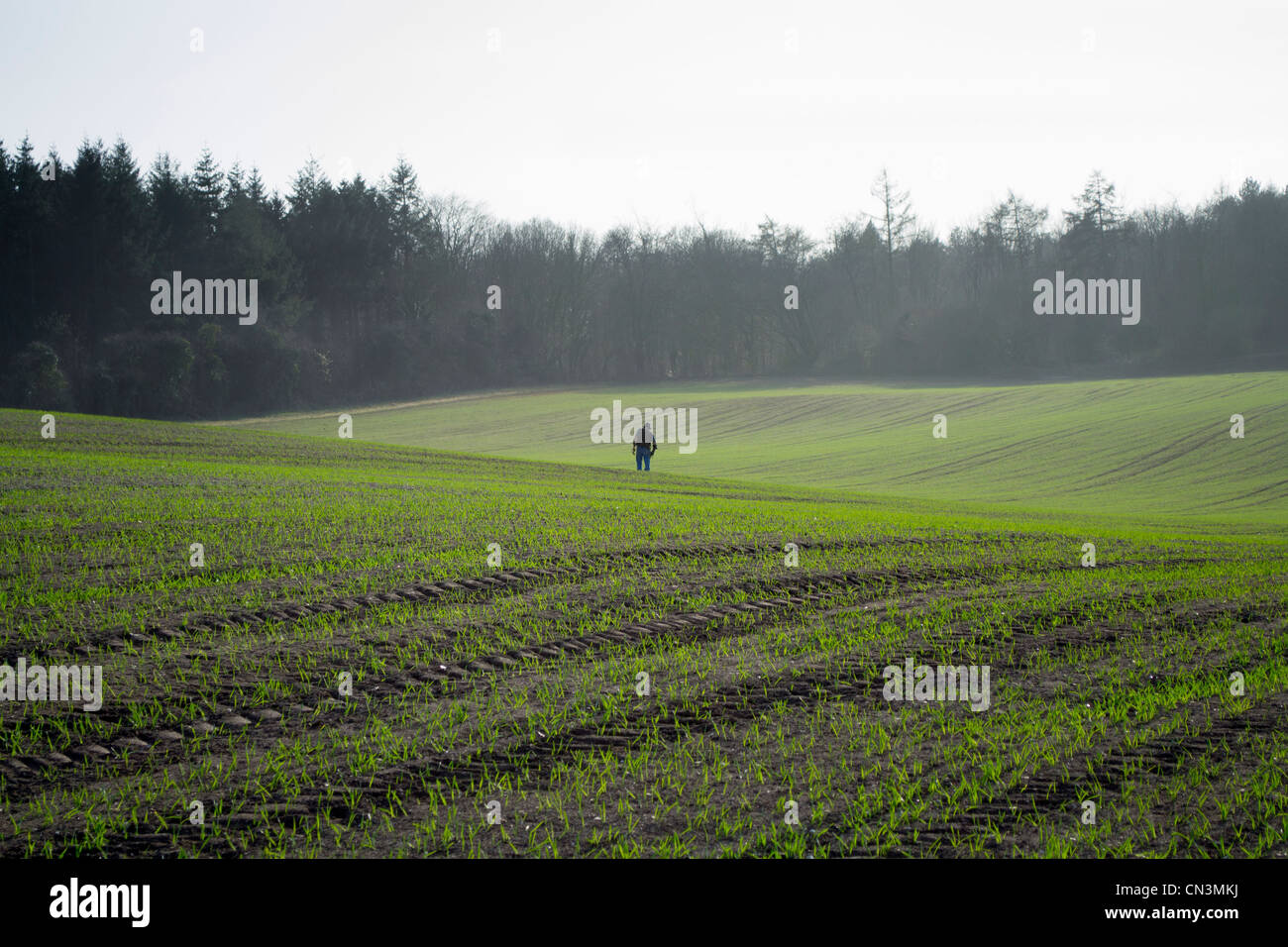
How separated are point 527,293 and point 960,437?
47.3 m

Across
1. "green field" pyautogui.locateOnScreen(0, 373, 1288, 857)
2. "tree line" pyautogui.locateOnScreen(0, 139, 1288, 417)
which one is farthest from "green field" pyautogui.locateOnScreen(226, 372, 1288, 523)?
"green field" pyautogui.locateOnScreen(0, 373, 1288, 857)

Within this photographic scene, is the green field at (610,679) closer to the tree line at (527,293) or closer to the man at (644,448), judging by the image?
the man at (644,448)

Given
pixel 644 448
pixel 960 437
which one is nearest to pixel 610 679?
pixel 644 448

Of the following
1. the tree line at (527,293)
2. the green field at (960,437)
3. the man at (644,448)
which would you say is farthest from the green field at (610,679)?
the tree line at (527,293)

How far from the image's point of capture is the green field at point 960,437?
33.4 m

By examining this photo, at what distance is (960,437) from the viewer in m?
45.4

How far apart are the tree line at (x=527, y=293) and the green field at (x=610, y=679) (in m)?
47.8

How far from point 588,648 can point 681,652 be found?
0.82 meters

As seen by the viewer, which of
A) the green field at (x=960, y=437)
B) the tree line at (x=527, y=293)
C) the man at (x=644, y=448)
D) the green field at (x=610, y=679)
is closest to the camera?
the green field at (x=610, y=679)

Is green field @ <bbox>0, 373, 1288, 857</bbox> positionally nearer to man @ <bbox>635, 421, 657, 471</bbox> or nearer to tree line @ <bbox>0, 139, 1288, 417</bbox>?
man @ <bbox>635, 421, 657, 471</bbox>

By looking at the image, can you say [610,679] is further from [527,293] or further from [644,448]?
[527,293]

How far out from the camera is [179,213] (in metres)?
65.8

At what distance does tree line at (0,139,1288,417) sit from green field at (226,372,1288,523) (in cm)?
752

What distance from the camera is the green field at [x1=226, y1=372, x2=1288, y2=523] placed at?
1314 inches
